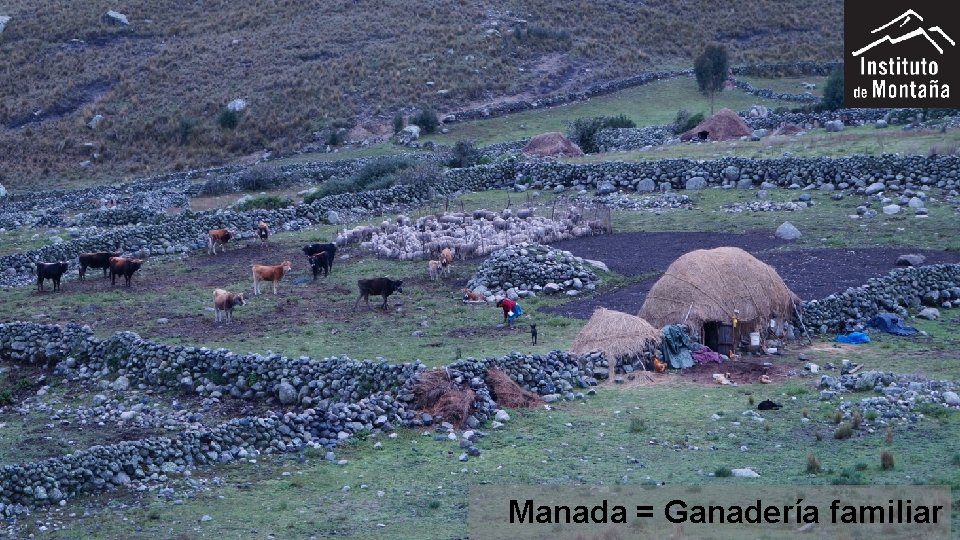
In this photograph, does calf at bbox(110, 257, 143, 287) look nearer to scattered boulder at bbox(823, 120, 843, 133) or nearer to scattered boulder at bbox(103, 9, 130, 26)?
scattered boulder at bbox(823, 120, 843, 133)

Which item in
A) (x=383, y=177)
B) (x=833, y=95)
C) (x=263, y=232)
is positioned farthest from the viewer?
(x=833, y=95)

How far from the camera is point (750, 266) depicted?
25188 millimetres

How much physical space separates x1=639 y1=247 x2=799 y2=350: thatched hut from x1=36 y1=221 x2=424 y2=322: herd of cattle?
722 cm

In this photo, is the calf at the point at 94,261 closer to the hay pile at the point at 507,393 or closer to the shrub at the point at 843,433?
the hay pile at the point at 507,393

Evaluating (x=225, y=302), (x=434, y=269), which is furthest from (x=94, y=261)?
(x=434, y=269)

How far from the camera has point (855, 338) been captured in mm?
25359

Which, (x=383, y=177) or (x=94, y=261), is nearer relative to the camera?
(x=94, y=261)

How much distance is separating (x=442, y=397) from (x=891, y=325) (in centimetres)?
1014

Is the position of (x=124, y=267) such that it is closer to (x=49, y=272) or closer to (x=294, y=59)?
(x=49, y=272)

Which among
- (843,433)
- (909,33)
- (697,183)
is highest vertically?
(909,33)

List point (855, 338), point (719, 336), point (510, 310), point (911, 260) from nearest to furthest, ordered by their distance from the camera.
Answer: point (719, 336) < point (855, 338) < point (510, 310) < point (911, 260)

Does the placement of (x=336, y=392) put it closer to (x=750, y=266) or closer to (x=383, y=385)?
(x=383, y=385)

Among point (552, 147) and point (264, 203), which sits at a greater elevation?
point (552, 147)

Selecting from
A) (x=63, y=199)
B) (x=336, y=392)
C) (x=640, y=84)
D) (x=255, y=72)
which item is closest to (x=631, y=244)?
(x=336, y=392)
